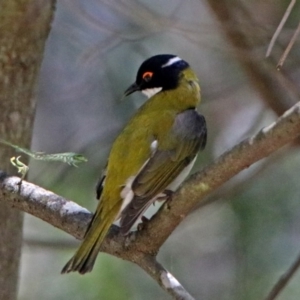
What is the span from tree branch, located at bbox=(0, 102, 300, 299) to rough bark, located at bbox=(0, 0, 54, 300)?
515mm

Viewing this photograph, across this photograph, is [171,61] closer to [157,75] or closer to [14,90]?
[157,75]

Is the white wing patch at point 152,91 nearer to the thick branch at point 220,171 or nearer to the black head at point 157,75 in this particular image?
the black head at point 157,75

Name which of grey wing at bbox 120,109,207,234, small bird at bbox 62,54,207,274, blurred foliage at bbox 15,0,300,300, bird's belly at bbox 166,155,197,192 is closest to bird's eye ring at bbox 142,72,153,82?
small bird at bbox 62,54,207,274

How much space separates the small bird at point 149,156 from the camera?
3.26m

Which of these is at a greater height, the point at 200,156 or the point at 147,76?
the point at 147,76

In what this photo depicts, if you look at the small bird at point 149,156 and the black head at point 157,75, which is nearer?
the small bird at point 149,156

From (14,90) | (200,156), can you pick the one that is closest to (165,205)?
(14,90)

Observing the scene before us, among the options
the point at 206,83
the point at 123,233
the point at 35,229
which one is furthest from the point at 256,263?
the point at 123,233

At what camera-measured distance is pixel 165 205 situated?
9.67 ft

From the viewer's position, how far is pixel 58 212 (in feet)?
10.9

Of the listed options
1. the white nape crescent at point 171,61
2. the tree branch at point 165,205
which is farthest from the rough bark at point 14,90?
the white nape crescent at point 171,61

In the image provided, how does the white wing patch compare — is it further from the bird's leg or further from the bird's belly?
the bird's leg

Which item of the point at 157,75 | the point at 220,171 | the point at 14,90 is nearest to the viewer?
the point at 220,171

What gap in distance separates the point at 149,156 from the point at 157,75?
78cm
